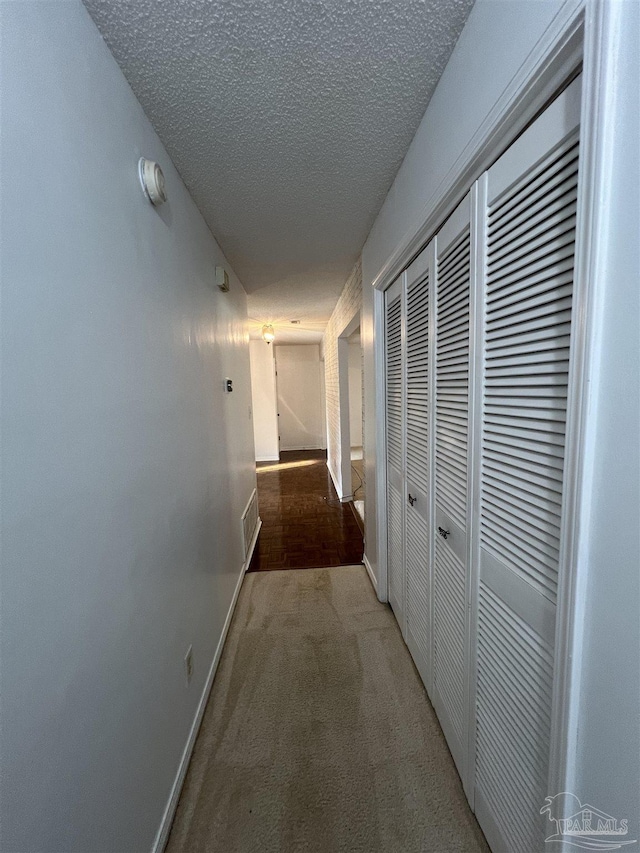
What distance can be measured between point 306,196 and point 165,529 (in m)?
1.66

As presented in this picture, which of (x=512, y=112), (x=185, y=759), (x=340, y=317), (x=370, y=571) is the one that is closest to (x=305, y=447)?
(x=340, y=317)

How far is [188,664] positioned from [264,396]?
16.9 ft

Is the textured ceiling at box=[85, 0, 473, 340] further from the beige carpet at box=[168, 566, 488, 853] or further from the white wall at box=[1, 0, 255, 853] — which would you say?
the beige carpet at box=[168, 566, 488, 853]

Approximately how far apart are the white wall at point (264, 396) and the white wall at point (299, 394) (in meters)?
0.86

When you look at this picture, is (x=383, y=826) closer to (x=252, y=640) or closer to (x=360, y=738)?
(x=360, y=738)

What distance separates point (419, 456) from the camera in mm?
1470

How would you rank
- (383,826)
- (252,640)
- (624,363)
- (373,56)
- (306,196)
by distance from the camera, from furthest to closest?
(252,640) → (306,196) → (383,826) → (373,56) → (624,363)

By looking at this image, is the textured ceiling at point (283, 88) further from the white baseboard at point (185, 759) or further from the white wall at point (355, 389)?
the white wall at point (355, 389)

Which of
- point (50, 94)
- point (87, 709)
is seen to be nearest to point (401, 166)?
point (50, 94)

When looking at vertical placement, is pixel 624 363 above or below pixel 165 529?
above

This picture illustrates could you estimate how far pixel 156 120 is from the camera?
115 cm

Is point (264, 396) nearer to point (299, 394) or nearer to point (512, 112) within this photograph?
point (299, 394)

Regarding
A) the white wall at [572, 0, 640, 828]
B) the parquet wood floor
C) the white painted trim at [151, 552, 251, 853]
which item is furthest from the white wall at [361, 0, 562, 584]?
the parquet wood floor

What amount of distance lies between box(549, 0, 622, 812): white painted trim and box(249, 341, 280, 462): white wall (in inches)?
227
